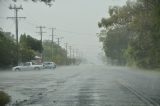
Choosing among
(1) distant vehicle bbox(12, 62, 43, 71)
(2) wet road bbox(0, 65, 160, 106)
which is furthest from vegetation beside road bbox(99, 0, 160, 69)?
(2) wet road bbox(0, 65, 160, 106)

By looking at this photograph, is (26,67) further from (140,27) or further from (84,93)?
(84,93)

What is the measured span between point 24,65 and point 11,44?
5.76 m

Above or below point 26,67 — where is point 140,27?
above

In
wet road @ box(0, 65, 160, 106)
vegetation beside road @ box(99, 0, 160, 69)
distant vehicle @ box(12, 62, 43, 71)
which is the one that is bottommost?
wet road @ box(0, 65, 160, 106)

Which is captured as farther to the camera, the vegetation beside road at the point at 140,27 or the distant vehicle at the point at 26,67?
the distant vehicle at the point at 26,67

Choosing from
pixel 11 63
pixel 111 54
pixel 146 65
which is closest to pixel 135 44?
pixel 146 65

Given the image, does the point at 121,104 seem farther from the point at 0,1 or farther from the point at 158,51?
the point at 158,51

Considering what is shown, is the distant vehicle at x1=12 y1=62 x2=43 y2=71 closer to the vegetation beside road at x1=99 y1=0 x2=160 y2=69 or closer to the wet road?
the vegetation beside road at x1=99 y1=0 x2=160 y2=69

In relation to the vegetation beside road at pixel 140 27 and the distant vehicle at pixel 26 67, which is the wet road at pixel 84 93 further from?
the distant vehicle at pixel 26 67

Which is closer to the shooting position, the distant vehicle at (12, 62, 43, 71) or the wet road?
the wet road

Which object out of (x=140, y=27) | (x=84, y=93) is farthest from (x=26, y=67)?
(x=84, y=93)

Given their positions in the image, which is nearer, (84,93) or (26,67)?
(84,93)

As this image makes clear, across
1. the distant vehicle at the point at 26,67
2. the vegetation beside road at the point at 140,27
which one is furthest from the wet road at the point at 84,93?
the distant vehicle at the point at 26,67

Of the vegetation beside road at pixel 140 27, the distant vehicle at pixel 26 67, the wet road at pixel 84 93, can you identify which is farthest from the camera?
the distant vehicle at pixel 26 67
